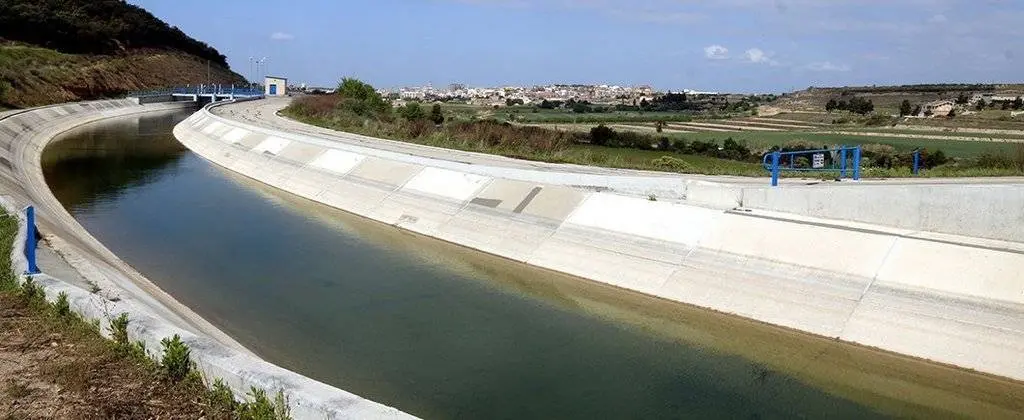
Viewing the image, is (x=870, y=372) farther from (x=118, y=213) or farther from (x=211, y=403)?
(x=118, y=213)

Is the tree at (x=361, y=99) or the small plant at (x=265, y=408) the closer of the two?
the small plant at (x=265, y=408)

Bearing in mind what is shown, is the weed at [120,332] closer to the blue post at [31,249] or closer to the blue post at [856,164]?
the blue post at [31,249]

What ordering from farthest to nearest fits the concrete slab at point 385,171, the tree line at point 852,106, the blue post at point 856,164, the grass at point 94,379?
the tree line at point 852,106 → the concrete slab at point 385,171 → the blue post at point 856,164 → the grass at point 94,379

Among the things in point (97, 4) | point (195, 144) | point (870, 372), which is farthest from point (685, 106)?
point (870, 372)

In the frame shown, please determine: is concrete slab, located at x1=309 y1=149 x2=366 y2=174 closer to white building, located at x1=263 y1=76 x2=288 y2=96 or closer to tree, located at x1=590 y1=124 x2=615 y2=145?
tree, located at x1=590 y1=124 x2=615 y2=145

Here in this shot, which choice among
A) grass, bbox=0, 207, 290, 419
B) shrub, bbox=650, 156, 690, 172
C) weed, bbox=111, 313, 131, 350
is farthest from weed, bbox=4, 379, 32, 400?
shrub, bbox=650, 156, 690, 172

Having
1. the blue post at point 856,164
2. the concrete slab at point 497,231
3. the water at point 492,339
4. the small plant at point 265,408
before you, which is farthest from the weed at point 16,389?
the blue post at point 856,164

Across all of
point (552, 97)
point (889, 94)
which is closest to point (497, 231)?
point (889, 94)
